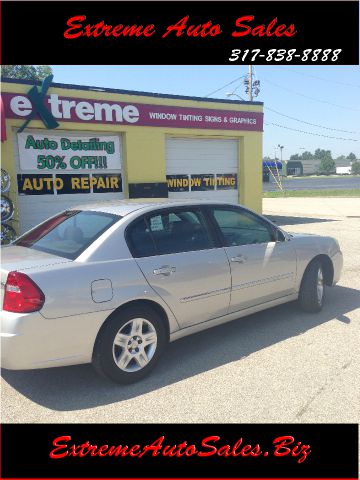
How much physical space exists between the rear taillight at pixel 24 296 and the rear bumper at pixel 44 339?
0.15ft

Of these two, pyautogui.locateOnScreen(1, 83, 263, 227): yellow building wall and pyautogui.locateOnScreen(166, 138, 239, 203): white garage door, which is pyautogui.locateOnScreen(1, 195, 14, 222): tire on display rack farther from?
pyautogui.locateOnScreen(166, 138, 239, 203): white garage door

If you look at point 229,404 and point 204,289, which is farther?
point 204,289

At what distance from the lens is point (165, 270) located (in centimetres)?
364

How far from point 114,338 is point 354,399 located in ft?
6.27

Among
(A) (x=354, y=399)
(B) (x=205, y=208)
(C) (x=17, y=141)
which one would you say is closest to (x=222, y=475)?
(A) (x=354, y=399)

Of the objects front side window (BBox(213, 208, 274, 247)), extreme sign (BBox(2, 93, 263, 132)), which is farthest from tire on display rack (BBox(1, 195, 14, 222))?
front side window (BBox(213, 208, 274, 247))

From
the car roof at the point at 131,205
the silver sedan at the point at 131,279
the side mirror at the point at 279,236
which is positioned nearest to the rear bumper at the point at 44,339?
the silver sedan at the point at 131,279

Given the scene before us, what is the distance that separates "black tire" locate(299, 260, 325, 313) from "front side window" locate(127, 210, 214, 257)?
1.61 metres

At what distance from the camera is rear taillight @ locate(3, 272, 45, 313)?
2.99m

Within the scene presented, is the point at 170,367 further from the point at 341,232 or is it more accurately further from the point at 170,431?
the point at 341,232

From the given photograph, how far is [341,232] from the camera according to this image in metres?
12.2

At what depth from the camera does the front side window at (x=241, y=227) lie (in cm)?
435

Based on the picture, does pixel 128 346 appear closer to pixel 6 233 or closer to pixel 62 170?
pixel 6 233

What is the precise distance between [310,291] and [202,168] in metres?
9.35
